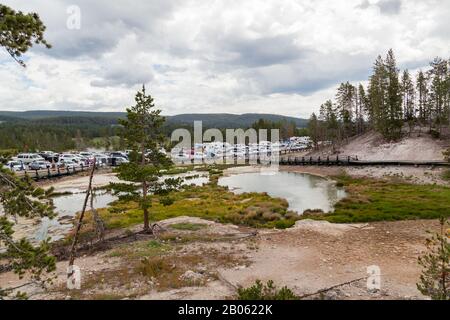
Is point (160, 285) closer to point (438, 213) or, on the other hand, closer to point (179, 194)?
point (438, 213)

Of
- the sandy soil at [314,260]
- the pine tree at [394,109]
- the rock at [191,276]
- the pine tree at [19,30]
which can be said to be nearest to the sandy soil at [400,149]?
the pine tree at [394,109]

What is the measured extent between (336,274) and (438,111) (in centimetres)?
7101

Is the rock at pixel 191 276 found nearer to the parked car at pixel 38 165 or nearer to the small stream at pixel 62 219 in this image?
the small stream at pixel 62 219

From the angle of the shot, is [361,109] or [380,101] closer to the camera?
[380,101]

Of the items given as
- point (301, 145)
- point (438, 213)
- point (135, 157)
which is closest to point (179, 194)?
point (135, 157)

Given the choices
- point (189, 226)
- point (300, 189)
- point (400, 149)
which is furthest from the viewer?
point (400, 149)

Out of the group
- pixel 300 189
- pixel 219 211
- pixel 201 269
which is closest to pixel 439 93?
pixel 300 189

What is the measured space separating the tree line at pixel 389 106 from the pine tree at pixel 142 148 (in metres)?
59.4

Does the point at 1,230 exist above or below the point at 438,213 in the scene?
above

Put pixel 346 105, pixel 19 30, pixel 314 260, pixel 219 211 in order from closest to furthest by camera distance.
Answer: pixel 19 30, pixel 314 260, pixel 219 211, pixel 346 105

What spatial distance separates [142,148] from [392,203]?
2308 centimetres

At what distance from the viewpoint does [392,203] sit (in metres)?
30.2

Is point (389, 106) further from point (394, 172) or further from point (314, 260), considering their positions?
point (314, 260)
